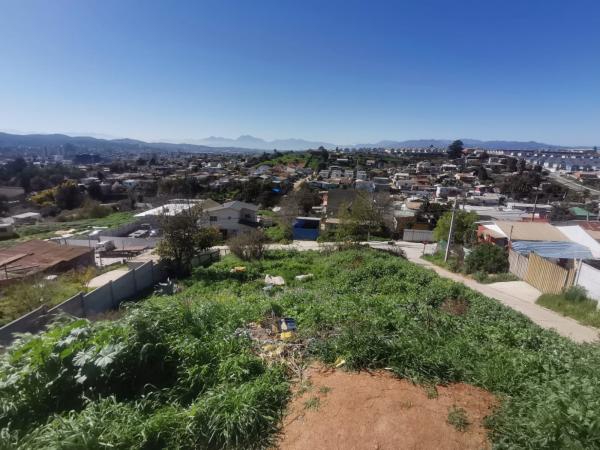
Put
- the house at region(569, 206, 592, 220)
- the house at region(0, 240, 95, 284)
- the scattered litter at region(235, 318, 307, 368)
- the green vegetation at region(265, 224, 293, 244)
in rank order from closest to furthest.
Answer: the scattered litter at region(235, 318, 307, 368)
the house at region(0, 240, 95, 284)
the green vegetation at region(265, 224, 293, 244)
the house at region(569, 206, 592, 220)

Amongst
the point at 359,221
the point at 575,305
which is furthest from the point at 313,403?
the point at 359,221

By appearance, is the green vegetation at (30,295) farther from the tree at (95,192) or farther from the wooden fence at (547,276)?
the tree at (95,192)

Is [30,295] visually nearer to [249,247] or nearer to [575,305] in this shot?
[249,247]

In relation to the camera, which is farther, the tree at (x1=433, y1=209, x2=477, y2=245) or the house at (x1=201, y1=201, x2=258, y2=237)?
the house at (x1=201, y1=201, x2=258, y2=237)

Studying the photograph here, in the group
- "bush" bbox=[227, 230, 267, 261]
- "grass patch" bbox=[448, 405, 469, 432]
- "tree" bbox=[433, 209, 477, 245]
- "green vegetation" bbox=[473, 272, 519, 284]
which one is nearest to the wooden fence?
"green vegetation" bbox=[473, 272, 519, 284]

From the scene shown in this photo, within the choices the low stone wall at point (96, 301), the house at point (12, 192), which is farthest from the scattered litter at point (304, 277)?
the house at point (12, 192)

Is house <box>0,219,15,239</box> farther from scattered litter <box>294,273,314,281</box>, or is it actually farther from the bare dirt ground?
the bare dirt ground

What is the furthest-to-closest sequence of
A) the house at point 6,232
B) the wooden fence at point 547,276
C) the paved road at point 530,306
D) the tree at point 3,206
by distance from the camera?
the tree at point 3,206
the house at point 6,232
the wooden fence at point 547,276
the paved road at point 530,306
